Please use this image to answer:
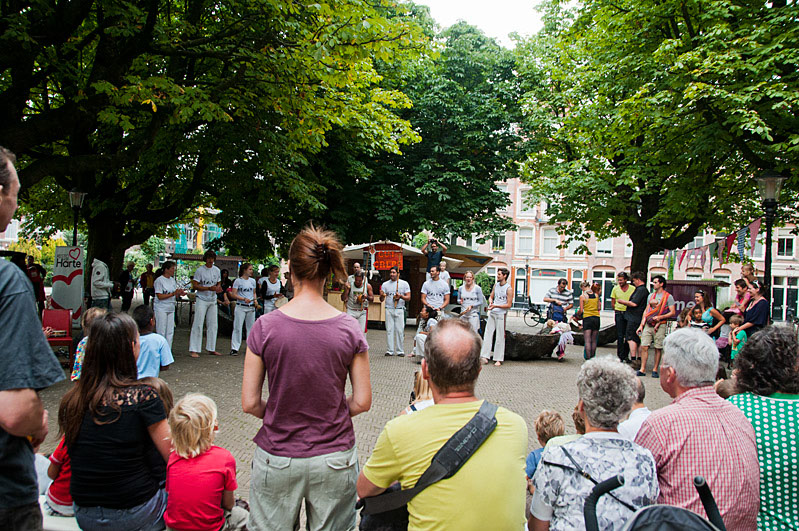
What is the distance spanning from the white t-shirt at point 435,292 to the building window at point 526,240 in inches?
1591

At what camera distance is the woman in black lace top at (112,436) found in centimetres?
250

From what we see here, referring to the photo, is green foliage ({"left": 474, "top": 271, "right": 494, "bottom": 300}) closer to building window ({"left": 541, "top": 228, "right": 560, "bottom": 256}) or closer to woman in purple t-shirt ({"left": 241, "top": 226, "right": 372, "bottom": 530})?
building window ({"left": 541, "top": 228, "right": 560, "bottom": 256})

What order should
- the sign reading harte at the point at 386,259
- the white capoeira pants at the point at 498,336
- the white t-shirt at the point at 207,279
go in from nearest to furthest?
the white t-shirt at the point at 207,279 → the white capoeira pants at the point at 498,336 → the sign reading harte at the point at 386,259

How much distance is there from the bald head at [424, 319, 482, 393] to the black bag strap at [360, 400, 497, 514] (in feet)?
0.48

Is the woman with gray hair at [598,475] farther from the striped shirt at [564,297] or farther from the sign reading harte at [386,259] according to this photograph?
the striped shirt at [564,297]

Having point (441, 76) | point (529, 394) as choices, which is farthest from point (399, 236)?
point (529, 394)

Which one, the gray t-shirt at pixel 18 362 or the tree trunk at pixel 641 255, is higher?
the tree trunk at pixel 641 255

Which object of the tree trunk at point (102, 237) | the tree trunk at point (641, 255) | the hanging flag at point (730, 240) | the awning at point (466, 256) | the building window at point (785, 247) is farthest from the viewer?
the building window at point (785, 247)

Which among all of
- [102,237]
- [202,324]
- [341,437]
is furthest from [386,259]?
[341,437]

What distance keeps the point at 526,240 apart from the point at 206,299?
142 feet

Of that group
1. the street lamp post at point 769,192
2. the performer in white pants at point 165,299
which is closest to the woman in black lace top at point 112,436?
the performer in white pants at point 165,299

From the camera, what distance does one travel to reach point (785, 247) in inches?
1681

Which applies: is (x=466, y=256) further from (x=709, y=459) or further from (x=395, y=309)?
(x=709, y=459)

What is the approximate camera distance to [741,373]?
2.67 metres
